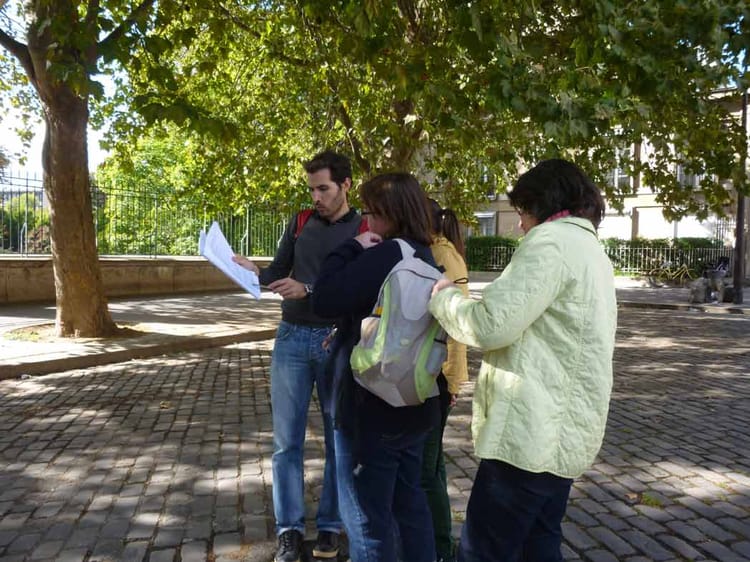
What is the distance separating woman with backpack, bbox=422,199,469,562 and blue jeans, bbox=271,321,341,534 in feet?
1.65

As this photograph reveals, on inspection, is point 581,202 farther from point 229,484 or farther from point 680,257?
point 680,257

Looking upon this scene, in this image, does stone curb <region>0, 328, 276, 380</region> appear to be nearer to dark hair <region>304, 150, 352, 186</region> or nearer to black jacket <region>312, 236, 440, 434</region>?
dark hair <region>304, 150, 352, 186</region>

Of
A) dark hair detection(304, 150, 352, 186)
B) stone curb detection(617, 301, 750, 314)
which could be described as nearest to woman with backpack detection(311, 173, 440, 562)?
dark hair detection(304, 150, 352, 186)

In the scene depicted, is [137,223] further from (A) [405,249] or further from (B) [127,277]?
(A) [405,249]

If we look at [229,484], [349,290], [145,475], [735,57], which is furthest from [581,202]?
[735,57]

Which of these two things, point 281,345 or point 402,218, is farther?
point 281,345

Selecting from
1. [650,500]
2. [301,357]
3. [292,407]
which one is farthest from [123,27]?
[650,500]

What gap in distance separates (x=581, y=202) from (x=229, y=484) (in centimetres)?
297

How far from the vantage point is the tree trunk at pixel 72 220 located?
8.98 m

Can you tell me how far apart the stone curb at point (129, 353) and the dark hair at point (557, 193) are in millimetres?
6997

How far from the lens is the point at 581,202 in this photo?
2.13m

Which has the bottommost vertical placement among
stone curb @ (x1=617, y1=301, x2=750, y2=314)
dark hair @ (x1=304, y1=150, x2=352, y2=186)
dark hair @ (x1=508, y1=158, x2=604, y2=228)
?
stone curb @ (x1=617, y1=301, x2=750, y2=314)

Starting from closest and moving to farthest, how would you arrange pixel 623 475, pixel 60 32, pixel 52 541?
pixel 52 541 → pixel 623 475 → pixel 60 32

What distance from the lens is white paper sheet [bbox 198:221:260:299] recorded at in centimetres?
284
